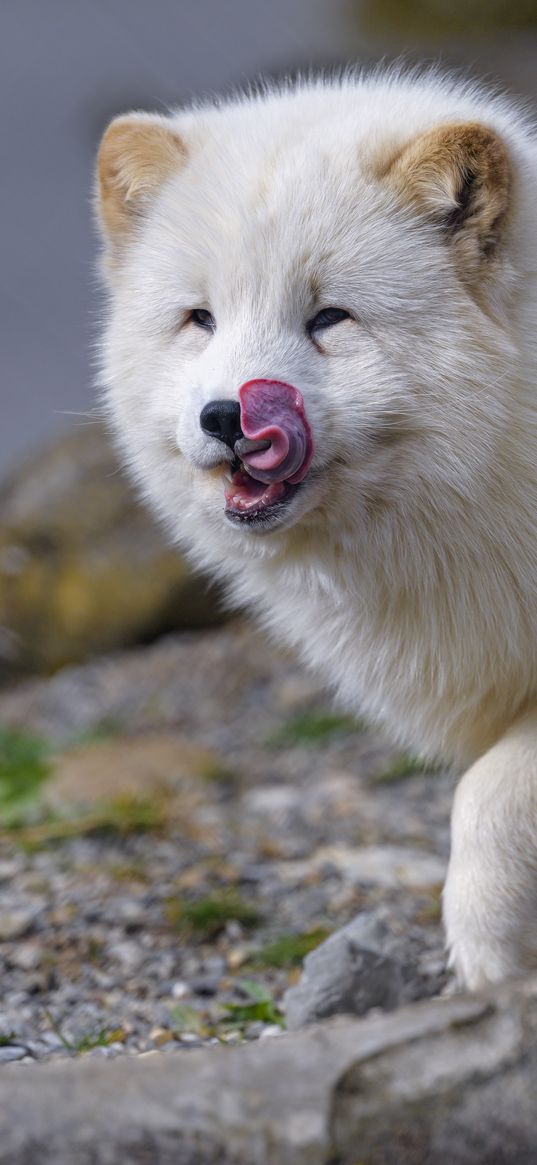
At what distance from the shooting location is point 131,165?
3.45 m

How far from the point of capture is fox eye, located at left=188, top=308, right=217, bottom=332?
10.0 feet

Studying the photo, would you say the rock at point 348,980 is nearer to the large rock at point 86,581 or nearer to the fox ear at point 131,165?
the fox ear at point 131,165

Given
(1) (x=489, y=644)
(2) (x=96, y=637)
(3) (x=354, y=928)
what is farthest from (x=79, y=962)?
(2) (x=96, y=637)

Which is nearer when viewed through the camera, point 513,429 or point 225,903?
point 513,429

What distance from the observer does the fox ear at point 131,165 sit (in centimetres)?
335

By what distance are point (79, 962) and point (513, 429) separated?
2.08 meters

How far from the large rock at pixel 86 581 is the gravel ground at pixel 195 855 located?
0.57 metres

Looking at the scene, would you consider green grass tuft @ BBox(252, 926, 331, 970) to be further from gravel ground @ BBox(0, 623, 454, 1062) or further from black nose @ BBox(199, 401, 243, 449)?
black nose @ BBox(199, 401, 243, 449)

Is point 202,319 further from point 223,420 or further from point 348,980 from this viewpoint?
point 348,980

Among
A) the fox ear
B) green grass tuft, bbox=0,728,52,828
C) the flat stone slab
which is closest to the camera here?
the flat stone slab

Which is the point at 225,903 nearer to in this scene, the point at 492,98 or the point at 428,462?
the point at 428,462

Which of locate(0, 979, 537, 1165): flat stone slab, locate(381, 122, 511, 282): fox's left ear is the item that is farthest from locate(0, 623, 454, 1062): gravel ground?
locate(381, 122, 511, 282): fox's left ear

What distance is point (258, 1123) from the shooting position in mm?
1769

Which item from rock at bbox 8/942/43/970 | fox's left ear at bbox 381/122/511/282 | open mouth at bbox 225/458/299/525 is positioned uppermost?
fox's left ear at bbox 381/122/511/282
